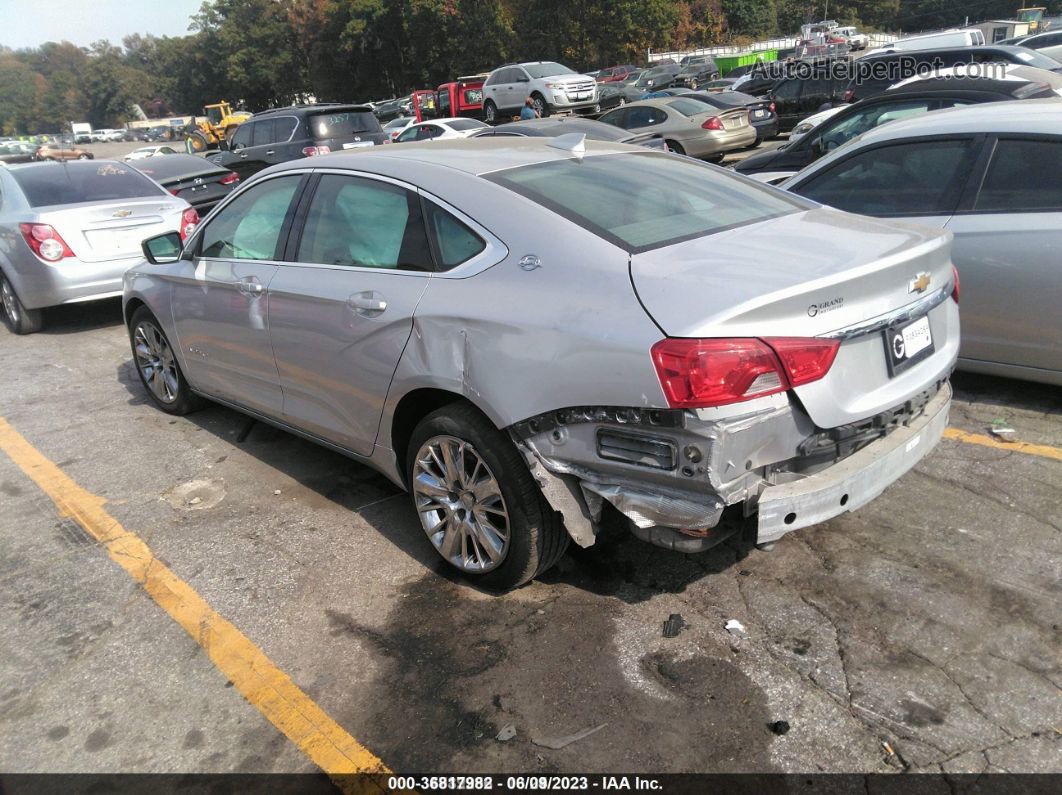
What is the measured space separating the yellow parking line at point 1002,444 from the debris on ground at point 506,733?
2.75 m

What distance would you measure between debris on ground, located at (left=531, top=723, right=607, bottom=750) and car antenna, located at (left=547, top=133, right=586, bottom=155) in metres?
2.44

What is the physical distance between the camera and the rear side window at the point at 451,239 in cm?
325

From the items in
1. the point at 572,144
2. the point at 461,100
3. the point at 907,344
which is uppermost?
the point at 461,100

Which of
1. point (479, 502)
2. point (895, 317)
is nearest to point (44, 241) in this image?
point (479, 502)

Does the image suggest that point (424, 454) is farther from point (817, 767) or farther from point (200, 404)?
point (200, 404)

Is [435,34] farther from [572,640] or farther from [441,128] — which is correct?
[572,640]

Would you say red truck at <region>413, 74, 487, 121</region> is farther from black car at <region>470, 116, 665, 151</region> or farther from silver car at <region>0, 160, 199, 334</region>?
silver car at <region>0, 160, 199, 334</region>

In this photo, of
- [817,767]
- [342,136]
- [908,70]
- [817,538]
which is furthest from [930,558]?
[908,70]

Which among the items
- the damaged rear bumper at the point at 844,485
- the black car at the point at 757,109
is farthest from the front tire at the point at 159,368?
the black car at the point at 757,109

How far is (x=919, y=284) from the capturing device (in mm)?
3057

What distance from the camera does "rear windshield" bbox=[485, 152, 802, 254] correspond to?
314cm

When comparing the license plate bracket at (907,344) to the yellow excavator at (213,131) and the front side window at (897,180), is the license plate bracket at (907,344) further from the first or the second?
the yellow excavator at (213,131)

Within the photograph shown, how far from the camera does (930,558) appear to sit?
11.2 feet

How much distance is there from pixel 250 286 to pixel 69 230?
4.78 m
